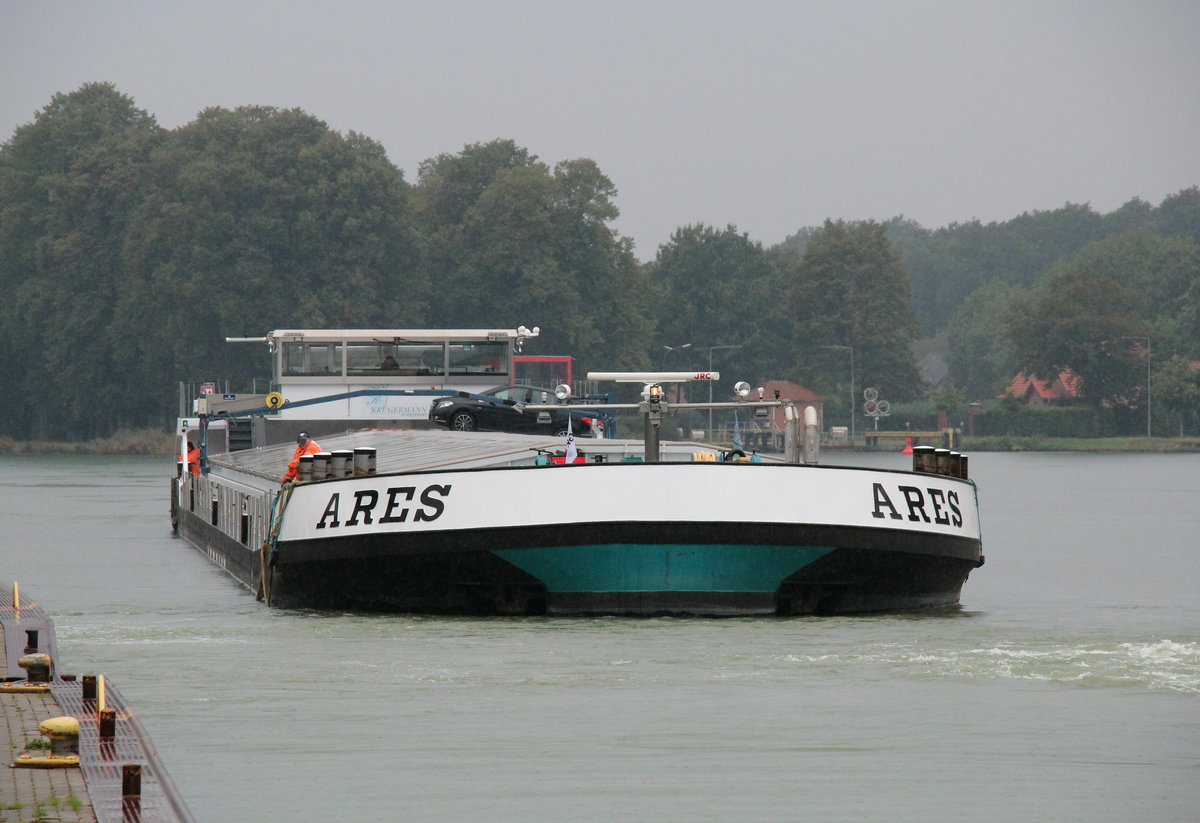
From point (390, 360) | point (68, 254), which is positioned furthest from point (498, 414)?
point (68, 254)

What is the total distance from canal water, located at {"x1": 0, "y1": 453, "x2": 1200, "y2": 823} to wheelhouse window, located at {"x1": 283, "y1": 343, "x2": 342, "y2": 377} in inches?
420

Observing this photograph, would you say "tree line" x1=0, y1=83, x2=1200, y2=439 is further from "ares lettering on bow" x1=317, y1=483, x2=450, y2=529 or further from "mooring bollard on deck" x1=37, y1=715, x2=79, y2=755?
"mooring bollard on deck" x1=37, y1=715, x2=79, y2=755

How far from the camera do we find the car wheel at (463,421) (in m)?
30.6

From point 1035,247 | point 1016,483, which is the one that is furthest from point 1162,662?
point 1035,247

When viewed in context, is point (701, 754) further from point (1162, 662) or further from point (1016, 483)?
point (1016, 483)

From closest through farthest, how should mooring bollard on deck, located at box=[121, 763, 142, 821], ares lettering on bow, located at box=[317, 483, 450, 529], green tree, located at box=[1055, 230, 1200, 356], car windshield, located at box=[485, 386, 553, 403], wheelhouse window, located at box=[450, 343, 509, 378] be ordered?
mooring bollard on deck, located at box=[121, 763, 142, 821]
ares lettering on bow, located at box=[317, 483, 450, 529]
car windshield, located at box=[485, 386, 553, 403]
wheelhouse window, located at box=[450, 343, 509, 378]
green tree, located at box=[1055, 230, 1200, 356]

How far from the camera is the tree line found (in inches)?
3693

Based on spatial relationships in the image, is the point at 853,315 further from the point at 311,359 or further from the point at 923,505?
the point at 923,505

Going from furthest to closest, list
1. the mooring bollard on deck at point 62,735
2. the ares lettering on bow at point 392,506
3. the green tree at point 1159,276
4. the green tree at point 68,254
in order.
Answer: the green tree at point 1159,276, the green tree at point 68,254, the ares lettering on bow at point 392,506, the mooring bollard on deck at point 62,735

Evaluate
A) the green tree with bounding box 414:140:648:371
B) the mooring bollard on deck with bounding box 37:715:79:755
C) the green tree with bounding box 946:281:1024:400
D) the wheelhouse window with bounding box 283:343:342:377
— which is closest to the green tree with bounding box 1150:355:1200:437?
the green tree with bounding box 414:140:648:371

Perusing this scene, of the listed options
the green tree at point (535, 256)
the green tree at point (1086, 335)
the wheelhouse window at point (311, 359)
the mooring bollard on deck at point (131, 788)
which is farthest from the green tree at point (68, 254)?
the mooring bollard on deck at point (131, 788)

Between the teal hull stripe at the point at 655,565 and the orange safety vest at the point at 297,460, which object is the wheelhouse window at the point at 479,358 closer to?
the orange safety vest at the point at 297,460

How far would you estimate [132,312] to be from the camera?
95312mm

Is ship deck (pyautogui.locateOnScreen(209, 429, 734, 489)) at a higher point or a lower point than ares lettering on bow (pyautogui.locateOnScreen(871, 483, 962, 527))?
higher
